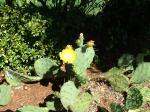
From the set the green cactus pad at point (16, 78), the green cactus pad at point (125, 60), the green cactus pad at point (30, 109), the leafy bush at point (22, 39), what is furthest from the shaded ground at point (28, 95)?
the green cactus pad at point (125, 60)

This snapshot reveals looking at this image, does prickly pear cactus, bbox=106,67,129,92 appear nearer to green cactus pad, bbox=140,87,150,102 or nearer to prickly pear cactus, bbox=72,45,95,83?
green cactus pad, bbox=140,87,150,102

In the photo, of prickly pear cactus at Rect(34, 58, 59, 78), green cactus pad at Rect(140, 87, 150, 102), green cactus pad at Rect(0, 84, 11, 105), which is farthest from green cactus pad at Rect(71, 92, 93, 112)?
green cactus pad at Rect(0, 84, 11, 105)

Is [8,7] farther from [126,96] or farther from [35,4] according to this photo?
[126,96]

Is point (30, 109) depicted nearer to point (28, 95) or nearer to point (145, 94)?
point (28, 95)

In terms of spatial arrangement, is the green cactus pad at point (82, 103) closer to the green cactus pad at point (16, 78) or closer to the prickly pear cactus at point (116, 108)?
the prickly pear cactus at point (116, 108)

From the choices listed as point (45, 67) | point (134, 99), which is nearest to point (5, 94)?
point (45, 67)

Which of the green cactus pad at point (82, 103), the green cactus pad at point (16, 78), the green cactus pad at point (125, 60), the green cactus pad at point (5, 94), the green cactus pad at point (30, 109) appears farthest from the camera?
the green cactus pad at point (125, 60)

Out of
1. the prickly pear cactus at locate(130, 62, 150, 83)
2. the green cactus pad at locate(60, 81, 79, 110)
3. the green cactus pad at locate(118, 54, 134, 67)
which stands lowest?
the green cactus pad at locate(60, 81, 79, 110)
